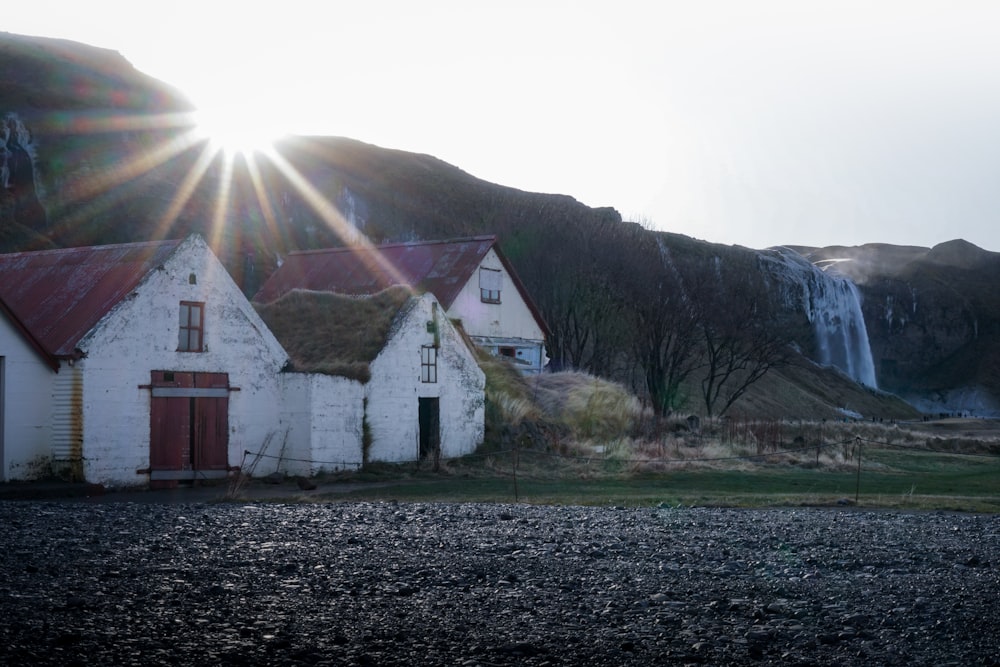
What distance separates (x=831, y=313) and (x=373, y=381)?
81.4 metres

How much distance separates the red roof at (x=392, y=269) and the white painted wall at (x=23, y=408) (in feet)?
66.4

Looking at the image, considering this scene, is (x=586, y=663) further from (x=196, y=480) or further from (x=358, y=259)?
(x=358, y=259)

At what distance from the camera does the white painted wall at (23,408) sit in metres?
22.9

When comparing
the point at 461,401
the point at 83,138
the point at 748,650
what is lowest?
the point at 748,650

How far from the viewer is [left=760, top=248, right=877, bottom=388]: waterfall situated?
332 ft

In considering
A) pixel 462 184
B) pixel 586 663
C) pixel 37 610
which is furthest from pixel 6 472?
pixel 462 184

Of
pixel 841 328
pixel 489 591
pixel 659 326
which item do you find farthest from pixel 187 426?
pixel 841 328

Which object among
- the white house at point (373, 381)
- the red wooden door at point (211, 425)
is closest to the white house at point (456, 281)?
the white house at point (373, 381)

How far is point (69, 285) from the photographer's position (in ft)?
87.2

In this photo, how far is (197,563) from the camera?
39.8 ft

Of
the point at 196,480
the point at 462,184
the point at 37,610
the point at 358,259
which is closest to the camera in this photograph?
the point at 37,610

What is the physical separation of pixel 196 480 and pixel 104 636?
1741 cm

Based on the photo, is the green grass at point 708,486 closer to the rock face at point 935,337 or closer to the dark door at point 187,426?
the dark door at point 187,426

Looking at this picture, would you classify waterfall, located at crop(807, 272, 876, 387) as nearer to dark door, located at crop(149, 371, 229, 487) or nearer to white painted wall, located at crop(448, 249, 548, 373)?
white painted wall, located at crop(448, 249, 548, 373)
